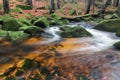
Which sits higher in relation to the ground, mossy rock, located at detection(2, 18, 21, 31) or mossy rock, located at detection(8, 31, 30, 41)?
mossy rock, located at detection(2, 18, 21, 31)

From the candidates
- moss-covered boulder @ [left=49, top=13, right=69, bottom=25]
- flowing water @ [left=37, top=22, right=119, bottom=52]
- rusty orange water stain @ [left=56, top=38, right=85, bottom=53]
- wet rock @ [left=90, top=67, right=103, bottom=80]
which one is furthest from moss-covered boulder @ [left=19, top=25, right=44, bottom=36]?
wet rock @ [left=90, top=67, right=103, bottom=80]

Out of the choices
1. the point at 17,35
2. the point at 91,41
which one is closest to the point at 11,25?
the point at 17,35

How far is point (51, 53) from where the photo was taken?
34.3 feet

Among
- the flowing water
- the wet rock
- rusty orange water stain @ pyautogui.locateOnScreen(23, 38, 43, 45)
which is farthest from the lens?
rusty orange water stain @ pyautogui.locateOnScreen(23, 38, 43, 45)

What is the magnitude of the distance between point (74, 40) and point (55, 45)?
1636mm

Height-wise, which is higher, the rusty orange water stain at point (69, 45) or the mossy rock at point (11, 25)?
the mossy rock at point (11, 25)

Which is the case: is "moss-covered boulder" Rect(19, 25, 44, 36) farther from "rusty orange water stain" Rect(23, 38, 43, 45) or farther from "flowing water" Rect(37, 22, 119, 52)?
"rusty orange water stain" Rect(23, 38, 43, 45)

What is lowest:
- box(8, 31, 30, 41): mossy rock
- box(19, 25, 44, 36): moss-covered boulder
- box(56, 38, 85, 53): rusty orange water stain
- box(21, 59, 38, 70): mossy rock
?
box(21, 59, 38, 70): mossy rock

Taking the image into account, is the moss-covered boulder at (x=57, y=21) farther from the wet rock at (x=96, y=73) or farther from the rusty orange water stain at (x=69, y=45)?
the wet rock at (x=96, y=73)

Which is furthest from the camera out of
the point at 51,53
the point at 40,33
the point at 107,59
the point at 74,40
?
the point at 40,33

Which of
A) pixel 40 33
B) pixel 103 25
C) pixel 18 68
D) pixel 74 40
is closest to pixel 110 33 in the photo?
pixel 103 25

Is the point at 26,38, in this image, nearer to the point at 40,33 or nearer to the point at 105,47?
the point at 40,33

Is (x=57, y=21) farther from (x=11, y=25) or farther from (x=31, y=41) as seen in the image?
(x=31, y=41)

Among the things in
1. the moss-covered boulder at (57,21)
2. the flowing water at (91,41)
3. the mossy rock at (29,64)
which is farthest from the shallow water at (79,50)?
the moss-covered boulder at (57,21)
